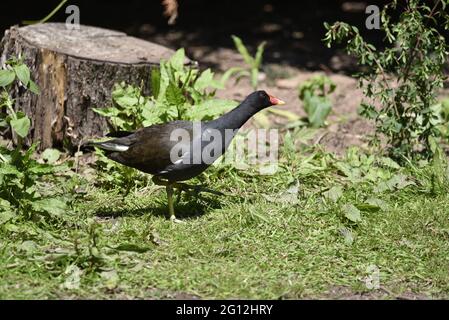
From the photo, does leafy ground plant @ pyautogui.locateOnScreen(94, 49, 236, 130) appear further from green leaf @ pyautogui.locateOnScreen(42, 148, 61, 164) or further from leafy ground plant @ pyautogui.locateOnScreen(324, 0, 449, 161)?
leafy ground plant @ pyautogui.locateOnScreen(324, 0, 449, 161)

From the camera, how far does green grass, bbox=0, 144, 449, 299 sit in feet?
14.3

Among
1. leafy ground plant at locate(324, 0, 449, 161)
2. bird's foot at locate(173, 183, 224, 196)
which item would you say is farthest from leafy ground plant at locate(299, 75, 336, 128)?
bird's foot at locate(173, 183, 224, 196)

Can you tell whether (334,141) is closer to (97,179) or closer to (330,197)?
(330,197)

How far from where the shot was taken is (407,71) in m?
6.25

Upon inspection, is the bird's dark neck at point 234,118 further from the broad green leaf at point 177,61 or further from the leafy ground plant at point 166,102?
the broad green leaf at point 177,61

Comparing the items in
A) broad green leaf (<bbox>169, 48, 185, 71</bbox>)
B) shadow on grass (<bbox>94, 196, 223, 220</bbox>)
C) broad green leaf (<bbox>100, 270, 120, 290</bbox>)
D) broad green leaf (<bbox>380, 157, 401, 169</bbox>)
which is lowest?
broad green leaf (<bbox>100, 270, 120, 290</bbox>)

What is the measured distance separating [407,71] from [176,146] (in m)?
2.08

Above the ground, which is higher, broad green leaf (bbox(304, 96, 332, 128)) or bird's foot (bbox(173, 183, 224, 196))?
broad green leaf (bbox(304, 96, 332, 128))

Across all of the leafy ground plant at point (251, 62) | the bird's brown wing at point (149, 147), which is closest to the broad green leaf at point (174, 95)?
the bird's brown wing at point (149, 147)

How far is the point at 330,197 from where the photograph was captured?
5.52 meters

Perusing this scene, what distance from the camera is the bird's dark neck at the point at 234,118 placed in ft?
17.5

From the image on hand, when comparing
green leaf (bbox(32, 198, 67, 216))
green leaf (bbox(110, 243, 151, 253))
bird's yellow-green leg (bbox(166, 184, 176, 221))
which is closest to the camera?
green leaf (bbox(110, 243, 151, 253))

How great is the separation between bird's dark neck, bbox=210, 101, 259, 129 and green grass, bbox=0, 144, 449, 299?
20.7 inches

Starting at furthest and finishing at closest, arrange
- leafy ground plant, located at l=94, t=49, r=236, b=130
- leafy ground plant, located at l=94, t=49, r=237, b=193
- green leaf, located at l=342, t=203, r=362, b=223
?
1. leafy ground plant, located at l=94, t=49, r=236, b=130
2. leafy ground plant, located at l=94, t=49, r=237, b=193
3. green leaf, located at l=342, t=203, r=362, b=223
